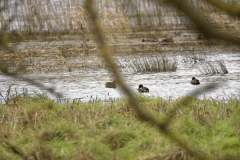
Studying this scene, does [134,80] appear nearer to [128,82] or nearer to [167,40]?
[128,82]

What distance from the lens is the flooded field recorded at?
12.5 metres

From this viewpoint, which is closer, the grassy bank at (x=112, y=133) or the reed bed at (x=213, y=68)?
the grassy bank at (x=112, y=133)

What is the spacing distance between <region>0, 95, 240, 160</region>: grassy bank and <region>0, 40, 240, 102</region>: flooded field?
4.12 metres

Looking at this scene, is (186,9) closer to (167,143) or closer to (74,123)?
(167,143)

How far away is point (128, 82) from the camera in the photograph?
14656 millimetres

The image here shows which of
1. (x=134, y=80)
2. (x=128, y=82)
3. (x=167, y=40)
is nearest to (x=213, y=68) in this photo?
(x=134, y=80)

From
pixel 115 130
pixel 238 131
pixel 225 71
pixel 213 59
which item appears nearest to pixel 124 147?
pixel 115 130

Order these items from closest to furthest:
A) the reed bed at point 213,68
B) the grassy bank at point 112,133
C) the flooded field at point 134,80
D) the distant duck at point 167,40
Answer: the grassy bank at point 112,133, the flooded field at point 134,80, the reed bed at point 213,68, the distant duck at point 167,40

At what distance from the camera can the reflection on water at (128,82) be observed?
12.6 meters

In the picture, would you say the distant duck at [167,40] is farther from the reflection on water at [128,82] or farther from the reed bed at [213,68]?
the reed bed at [213,68]

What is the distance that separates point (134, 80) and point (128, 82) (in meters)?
0.26

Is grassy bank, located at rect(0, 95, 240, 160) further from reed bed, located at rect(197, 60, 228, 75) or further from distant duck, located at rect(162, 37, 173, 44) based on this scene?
distant duck, located at rect(162, 37, 173, 44)

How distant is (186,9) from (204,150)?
436 cm

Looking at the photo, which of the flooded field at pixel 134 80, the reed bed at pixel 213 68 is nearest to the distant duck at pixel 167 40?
the flooded field at pixel 134 80
